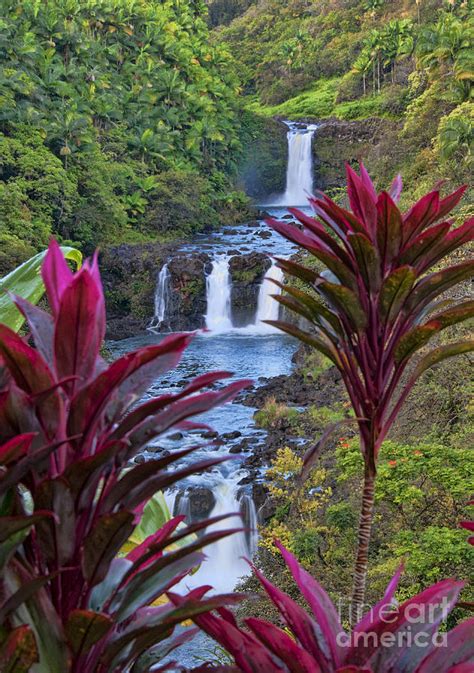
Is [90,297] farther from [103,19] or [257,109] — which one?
[257,109]

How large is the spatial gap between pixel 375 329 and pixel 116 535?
2.37 feet

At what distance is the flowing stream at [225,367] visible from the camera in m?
7.71

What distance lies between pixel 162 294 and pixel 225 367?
447 cm

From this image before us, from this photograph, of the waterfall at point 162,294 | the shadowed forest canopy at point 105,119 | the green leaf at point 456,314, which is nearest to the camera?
the green leaf at point 456,314

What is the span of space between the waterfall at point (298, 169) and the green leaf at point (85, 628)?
2457cm

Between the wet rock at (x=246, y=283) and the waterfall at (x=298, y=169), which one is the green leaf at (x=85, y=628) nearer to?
the wet rock at (x=246, y=283)

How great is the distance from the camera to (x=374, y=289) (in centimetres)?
129

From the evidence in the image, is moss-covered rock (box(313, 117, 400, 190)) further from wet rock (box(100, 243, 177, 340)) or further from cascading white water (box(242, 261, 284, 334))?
cascading white water (box(242, 261, 284, 334))

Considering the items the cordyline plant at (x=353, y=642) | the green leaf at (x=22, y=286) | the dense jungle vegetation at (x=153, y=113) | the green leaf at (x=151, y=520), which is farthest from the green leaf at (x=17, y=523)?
the dense jungle vegetation at (x=153, y=113)

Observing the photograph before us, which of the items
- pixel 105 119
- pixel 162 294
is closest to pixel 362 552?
pixel 162 294

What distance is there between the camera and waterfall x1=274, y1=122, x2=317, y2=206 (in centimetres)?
2514

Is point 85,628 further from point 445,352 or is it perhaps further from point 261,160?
point 261,160

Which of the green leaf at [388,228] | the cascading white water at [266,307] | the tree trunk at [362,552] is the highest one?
the green leaf at [388,228]

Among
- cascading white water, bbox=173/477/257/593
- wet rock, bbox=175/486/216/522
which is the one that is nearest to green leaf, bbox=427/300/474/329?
cascading white water, bbox=173/477/257/593
